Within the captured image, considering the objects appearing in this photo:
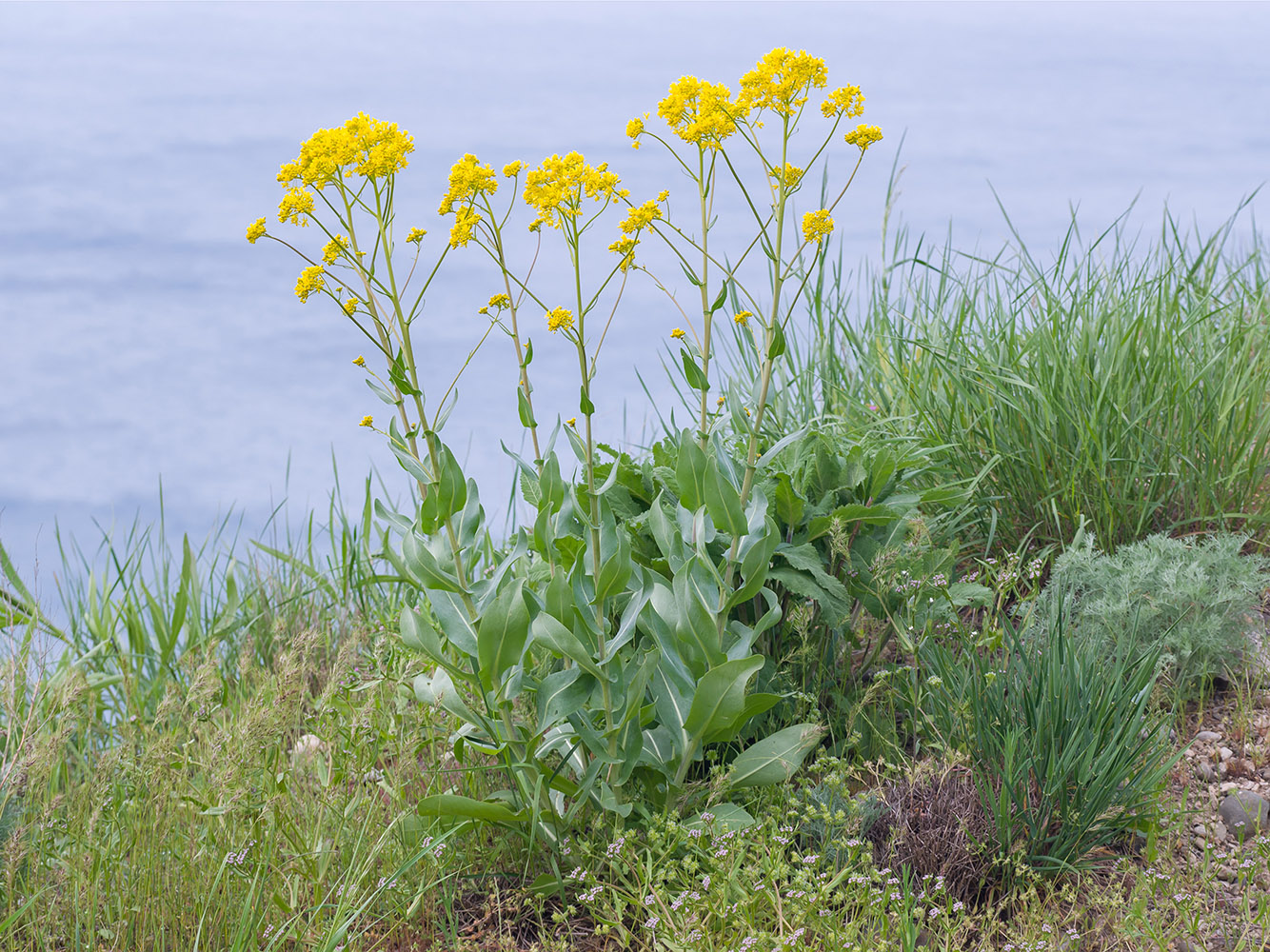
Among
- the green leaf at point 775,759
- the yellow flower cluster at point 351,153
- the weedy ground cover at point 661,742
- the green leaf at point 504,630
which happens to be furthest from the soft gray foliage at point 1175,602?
the yellow flower cluster at point 351,153

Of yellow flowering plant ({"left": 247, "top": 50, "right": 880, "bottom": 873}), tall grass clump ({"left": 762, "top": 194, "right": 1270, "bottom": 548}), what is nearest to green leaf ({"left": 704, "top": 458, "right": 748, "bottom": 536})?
yellow flowering plant ({"left": 247, "top": 50, "right": 880, "bottom": 873})

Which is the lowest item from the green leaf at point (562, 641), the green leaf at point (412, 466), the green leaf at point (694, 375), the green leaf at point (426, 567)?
the green leaf at point (562, 641)

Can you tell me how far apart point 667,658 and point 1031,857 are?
3.72 ft

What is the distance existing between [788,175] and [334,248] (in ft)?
3.92

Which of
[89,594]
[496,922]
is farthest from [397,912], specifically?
[89,594]

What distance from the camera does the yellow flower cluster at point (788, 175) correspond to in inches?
111

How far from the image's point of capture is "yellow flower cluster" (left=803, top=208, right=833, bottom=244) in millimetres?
2805

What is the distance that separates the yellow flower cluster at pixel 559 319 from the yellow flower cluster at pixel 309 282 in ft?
2.00

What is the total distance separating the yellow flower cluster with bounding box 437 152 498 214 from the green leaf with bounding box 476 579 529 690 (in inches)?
39.4

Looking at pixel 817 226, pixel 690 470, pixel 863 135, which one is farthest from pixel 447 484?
pixel 863 135

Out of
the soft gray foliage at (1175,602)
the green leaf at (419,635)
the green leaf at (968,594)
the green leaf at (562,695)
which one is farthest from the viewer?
the soft gray foliage at (1175,602)

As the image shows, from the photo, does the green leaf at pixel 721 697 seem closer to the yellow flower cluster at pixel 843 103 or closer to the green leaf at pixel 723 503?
the green leaf at pixel 723 503

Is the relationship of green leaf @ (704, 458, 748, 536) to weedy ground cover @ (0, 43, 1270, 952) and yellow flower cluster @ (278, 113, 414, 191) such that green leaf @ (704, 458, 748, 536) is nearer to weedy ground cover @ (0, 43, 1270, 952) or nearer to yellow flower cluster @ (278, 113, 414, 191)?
weedy ground cover @ (0, 43, 1270, 952)

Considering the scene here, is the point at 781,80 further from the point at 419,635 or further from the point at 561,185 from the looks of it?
the point at 419,635
